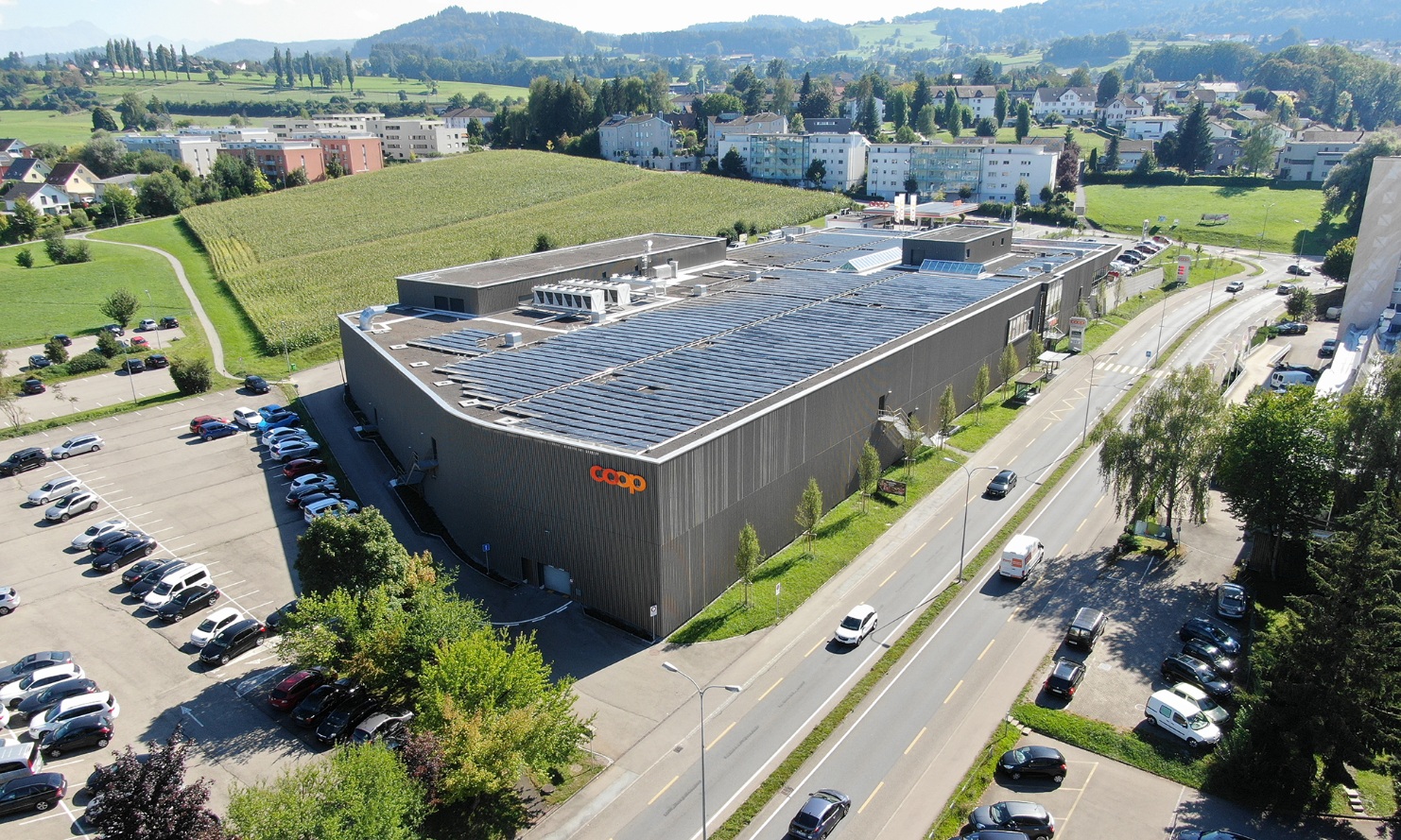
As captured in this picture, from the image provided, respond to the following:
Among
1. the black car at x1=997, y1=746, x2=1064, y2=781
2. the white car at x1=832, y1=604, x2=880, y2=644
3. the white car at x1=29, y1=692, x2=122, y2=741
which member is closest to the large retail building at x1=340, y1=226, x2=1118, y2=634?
the white car at x1=832, y1=604, x2=880, y2=644

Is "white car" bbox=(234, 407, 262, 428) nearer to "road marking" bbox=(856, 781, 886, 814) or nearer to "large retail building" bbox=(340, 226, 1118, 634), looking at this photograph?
"large retail building" bbox=(340, 226, 1118, 634)

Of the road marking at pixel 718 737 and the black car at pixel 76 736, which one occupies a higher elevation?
the black car at pixel 76 736

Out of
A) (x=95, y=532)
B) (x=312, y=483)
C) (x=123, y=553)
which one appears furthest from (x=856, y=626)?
(x=95, y=532)

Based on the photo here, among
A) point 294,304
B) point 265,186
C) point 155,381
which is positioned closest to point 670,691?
point 155,381

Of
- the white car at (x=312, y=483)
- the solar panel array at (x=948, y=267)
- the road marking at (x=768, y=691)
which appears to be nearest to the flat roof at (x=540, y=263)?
the white car at (x=312, y=483)

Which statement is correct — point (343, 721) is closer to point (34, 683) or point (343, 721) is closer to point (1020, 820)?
point (34, 683)

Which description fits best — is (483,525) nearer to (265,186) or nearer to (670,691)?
(670,691)

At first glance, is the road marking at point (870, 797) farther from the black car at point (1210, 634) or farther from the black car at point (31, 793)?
the black car at point (31, 793)
